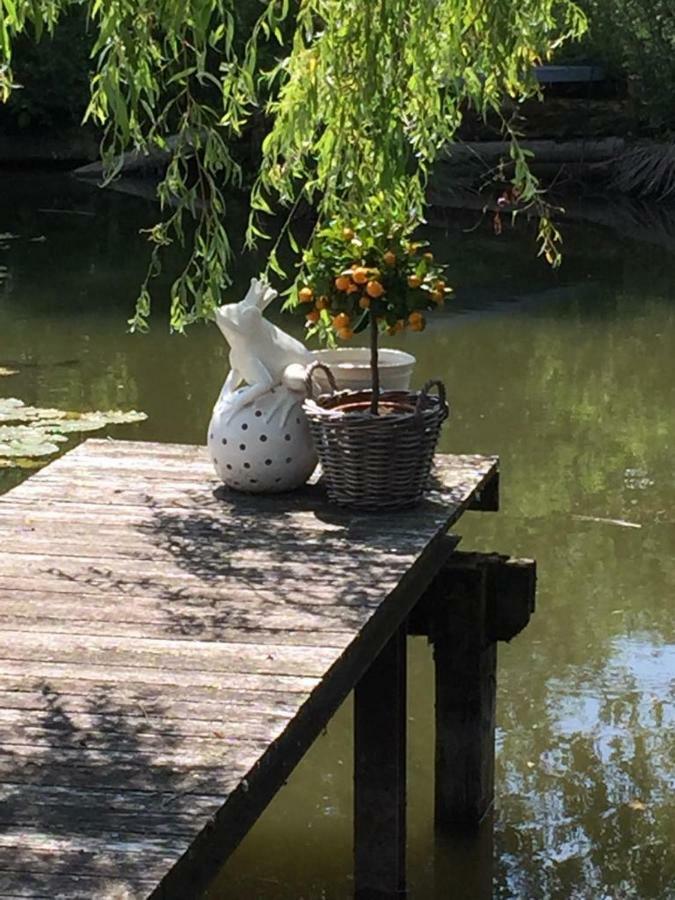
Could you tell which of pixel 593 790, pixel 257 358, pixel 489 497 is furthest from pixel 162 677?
pixel 593 790

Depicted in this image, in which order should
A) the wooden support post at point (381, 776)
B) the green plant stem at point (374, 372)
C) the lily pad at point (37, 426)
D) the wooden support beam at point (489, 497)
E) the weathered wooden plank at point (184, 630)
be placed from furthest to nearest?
the lily pad at point (37, 426) < the wooden support beam at point (489, 497) < the green plant stem at point (374, 372) < the wooden support post at point (381, 776) < the weathered wooden plank at point (184, 630)

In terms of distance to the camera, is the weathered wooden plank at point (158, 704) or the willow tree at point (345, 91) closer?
the weathered wooden plank at point (158, 704)

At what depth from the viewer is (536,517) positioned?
25.0ft

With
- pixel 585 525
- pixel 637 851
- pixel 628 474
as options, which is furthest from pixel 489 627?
pixel 628 474

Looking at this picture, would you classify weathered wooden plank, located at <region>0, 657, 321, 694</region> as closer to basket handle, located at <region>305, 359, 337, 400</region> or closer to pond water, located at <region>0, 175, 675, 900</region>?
pond water, located at <region>0, 175, 675, 900</region>

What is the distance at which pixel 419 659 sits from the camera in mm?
6043

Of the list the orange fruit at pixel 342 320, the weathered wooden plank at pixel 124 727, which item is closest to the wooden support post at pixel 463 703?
the orange fruit at pixel 342 320

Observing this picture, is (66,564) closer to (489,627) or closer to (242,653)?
(242,653)

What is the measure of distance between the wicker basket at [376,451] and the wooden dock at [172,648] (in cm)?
6

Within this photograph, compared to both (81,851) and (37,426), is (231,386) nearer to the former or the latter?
(81,851)

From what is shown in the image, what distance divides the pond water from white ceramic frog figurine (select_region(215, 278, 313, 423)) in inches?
44.8

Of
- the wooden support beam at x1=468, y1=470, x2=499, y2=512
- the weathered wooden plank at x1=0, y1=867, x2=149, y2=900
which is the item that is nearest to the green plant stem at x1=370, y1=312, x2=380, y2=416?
the wooden support beam at x1=468, y1=470, x2=499, y2=512

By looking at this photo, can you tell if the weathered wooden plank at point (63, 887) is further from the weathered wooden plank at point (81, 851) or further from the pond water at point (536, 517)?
the pond water at point (536, 517)

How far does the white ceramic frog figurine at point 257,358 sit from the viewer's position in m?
4.71
